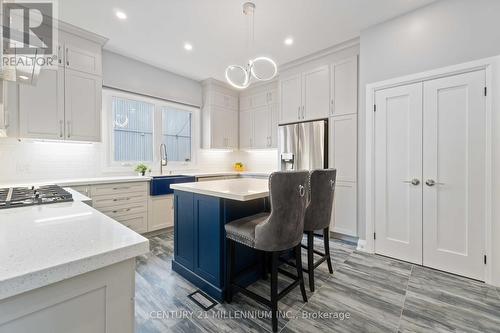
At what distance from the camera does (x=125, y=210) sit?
3307 mm

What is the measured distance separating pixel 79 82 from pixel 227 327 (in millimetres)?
3510

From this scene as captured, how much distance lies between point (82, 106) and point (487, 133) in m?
4.80

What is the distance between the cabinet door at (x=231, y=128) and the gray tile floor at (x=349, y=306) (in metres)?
3.32

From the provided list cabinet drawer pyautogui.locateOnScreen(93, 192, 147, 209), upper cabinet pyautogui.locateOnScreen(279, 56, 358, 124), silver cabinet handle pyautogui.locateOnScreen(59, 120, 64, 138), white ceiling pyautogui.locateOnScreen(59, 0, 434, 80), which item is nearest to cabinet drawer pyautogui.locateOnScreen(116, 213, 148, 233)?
cabinet drawer pyautogui.locateOnScreen(93, 192, 147, 209)

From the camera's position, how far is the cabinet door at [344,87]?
3.29m

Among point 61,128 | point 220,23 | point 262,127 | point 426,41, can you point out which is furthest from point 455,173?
point 61,128

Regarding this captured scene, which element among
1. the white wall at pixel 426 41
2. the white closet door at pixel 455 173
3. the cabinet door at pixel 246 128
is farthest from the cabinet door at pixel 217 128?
the white closet door at pixel 455 173

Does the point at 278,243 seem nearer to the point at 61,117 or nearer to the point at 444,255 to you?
the point at 444,255

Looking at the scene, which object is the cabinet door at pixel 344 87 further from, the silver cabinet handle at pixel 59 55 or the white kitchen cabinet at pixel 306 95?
the silver cabinet handle at pixel 59 55

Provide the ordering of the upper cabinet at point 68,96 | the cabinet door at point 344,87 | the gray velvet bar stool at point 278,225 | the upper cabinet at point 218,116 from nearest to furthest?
the gray velvet bar stool at point 278,225 → the upper cabinet at point 68,96 → the cabinet door at point 344,87 → the upper cabinet at point 218,116

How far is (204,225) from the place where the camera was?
2.12m

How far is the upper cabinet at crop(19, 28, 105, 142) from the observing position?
275 centimetres

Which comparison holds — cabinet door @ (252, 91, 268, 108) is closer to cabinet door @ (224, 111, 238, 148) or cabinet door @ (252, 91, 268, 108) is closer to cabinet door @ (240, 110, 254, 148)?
cabinet door @ (240, 110, 254, 148)

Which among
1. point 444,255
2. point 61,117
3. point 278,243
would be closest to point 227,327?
point 278,243
